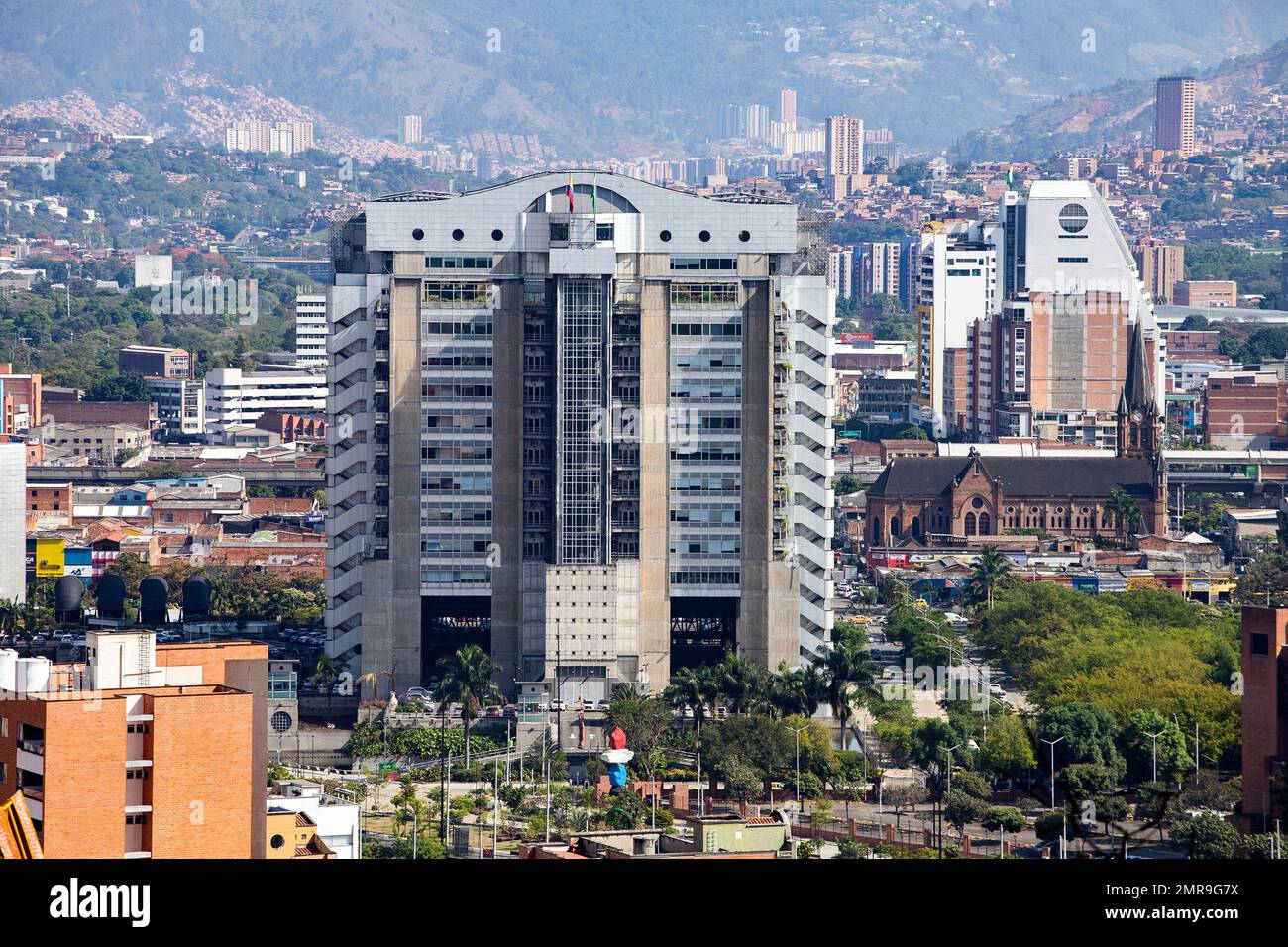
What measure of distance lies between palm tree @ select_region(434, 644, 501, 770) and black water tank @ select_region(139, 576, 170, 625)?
21.9 m

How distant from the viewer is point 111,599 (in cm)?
9794

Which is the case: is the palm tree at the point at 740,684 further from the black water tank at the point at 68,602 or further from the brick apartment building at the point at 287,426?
the brick apartment building at the point at 287,426

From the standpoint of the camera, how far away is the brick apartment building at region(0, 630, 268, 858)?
3253 cm

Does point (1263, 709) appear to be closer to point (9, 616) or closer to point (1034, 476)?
point (9, 616)

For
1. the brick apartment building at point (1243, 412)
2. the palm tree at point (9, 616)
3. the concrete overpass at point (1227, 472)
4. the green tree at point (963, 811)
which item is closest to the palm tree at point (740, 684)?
the green tree at point (963, 811)

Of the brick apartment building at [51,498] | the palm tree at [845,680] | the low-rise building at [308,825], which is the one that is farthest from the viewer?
the brick apartment building at [51,498]

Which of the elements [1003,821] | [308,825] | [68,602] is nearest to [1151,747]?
[1003,821]

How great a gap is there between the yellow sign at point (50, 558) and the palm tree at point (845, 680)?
47.4m

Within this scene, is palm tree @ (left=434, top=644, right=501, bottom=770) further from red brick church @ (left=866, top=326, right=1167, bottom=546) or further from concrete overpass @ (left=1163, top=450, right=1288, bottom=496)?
concrete overpass @ (left=1163, top=450, right=1288, bottom=496)

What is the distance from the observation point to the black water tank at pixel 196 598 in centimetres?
9912

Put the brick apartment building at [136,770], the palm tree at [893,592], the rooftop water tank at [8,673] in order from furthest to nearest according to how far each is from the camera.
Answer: the palm tree at [893,592], the rooftop water tank at [8,673], the brick apartment building at [136,770]

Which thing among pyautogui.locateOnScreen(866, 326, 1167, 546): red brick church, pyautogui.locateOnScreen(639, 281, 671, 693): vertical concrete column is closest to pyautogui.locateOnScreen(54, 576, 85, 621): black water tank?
pyautogui.locateOnScreen(639, 281, 671, 693): vertical concrete column

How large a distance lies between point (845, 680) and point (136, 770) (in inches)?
1794
